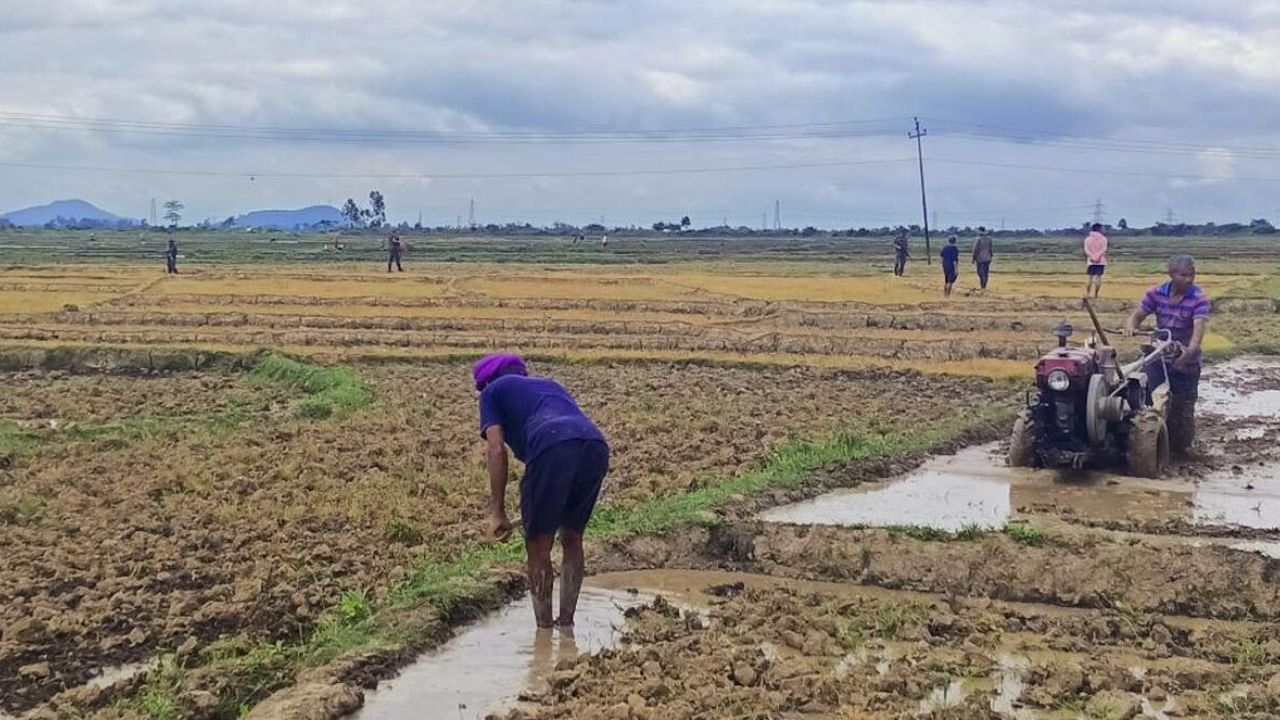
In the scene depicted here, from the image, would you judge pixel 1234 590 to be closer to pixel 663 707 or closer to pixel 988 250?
pixel 663 707

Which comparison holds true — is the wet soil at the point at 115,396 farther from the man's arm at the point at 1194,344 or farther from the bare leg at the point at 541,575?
the man's arm at the point at 1194,344

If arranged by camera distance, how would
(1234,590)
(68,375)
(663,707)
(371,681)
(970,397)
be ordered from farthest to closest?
(68,375), (970,397), (1234,590), (371,681), (663,707)

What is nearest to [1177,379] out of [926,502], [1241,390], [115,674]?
[926,502]

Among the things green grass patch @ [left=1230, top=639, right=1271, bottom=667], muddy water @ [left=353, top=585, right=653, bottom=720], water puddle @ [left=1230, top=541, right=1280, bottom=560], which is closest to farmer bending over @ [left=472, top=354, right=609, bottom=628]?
muddy water @ [left=353, top=585, right=653, bottom=720]

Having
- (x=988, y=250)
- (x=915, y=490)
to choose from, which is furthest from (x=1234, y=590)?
(x=988, y=250)

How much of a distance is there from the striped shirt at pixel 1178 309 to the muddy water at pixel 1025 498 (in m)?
1.28

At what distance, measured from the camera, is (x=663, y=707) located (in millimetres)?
5875

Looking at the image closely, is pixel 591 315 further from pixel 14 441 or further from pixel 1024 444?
pixel 1024 444

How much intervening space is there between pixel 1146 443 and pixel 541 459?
6523 millimetres

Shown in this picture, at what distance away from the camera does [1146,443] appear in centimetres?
1148

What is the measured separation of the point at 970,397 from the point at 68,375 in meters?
13.8

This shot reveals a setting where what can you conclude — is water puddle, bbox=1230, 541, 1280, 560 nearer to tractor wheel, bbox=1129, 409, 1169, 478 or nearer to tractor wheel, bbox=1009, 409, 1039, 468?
tractor wheel, bbox=1129, 409, 1169, 478

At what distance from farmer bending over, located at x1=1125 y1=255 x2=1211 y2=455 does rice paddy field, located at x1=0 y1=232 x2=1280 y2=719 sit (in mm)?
590

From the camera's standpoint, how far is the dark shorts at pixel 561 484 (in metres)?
6.86
